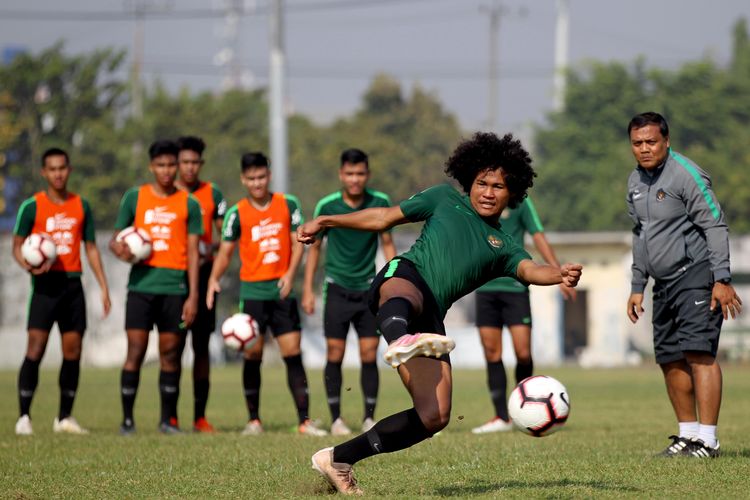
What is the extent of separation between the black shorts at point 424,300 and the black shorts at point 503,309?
17.6ft

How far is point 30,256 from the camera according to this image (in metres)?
12.0

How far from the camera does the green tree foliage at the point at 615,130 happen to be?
6075cm

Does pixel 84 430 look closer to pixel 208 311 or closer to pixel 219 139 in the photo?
pixel 208 311

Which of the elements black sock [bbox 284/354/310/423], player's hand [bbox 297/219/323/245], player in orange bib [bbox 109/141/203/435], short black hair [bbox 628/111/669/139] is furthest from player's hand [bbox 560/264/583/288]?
player in orange bib [bbox 109/141/203/435]

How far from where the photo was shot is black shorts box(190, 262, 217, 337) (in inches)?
508

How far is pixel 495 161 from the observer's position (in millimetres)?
7773

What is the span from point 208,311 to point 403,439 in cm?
597

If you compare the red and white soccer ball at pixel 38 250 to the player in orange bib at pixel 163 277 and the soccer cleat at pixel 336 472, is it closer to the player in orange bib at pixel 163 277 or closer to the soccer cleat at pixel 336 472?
the player in orange bib at pixel 163 277

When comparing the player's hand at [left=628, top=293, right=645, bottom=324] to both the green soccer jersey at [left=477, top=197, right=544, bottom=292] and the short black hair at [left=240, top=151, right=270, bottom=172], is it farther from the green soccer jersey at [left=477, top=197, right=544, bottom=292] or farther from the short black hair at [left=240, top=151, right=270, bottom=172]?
the short black hair at [left=240, top=151, right=270, bottom=172]

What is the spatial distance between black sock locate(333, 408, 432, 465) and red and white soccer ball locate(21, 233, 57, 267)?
5.63m

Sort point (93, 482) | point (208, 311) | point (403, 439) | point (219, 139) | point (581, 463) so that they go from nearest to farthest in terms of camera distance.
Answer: point (403, 439), point (93, 482), point (581, 463), point (208, 311), point (219, 139)

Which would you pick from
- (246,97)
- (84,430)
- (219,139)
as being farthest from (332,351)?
(246,97)

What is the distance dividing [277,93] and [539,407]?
27.8 meters

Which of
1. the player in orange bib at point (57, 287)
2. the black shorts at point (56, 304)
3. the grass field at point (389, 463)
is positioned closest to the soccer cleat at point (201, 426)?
the grass field at point (389, 463)
